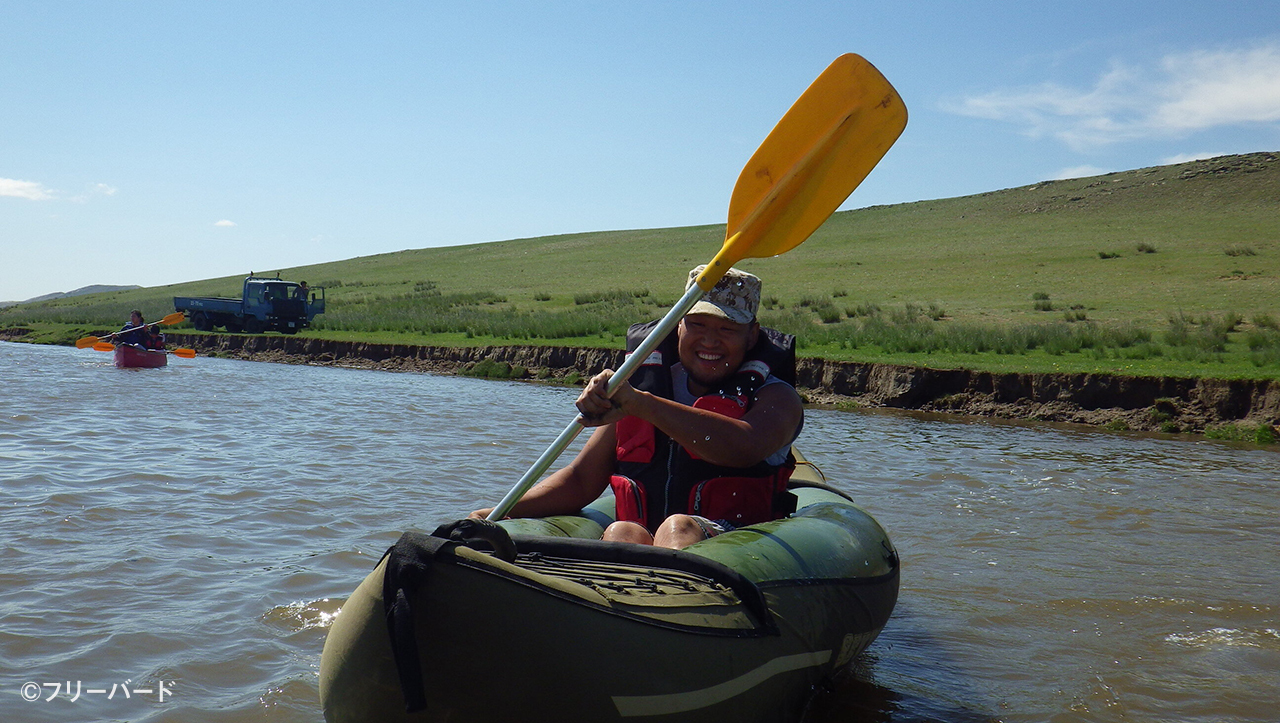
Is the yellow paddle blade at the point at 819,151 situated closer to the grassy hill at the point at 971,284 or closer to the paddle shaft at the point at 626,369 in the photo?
the paddle shaft at the point at 626,369

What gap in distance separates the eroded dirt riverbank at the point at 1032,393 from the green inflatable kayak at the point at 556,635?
1090 centimetres

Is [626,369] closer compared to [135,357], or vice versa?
[626,369]

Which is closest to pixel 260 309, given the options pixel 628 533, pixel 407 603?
pixel 628 533

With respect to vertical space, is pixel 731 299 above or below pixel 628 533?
above

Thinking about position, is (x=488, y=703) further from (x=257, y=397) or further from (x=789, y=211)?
(x=257, y=397)

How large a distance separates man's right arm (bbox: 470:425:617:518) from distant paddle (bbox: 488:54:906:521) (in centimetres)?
102

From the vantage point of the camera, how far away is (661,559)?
288 centimetres

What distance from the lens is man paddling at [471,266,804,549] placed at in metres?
3.50

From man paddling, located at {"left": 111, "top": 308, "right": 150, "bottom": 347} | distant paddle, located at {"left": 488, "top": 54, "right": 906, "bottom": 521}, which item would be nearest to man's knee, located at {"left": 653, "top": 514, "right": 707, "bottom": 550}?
distant paddle, located at {"left": 488, "top": 54, "right": 906, "bottom": 521}

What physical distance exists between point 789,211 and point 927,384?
10.6 metres

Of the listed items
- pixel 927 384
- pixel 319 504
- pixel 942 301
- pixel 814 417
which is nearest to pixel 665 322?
pixel 319 504

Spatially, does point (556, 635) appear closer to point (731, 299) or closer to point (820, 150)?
point (731, 299)

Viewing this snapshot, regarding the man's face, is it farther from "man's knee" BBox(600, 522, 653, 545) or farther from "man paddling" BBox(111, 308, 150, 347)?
"man paddling" BBox(111, 308, 150, 347)

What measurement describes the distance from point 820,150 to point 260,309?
93.8 feet
